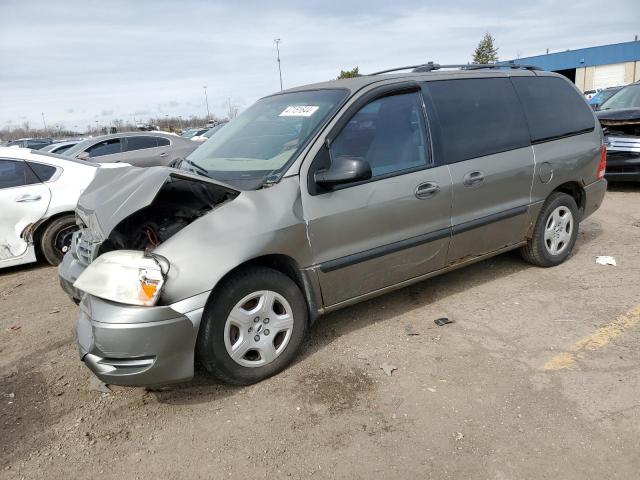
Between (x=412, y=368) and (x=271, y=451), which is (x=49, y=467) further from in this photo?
(x=412, y=368)

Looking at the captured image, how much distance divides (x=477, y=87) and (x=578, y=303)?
1.94 meters

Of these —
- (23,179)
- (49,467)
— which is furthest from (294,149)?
(23,179)

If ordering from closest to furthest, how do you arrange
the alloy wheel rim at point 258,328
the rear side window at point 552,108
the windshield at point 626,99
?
the alloy wheel rim at point 258,328 → the rear side window at point 552,108 → the windshield at point 626,99

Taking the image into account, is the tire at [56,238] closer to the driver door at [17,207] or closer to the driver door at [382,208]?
the driver door at [17,207]

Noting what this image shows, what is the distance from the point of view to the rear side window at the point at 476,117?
384cm

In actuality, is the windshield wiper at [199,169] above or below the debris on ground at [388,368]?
above

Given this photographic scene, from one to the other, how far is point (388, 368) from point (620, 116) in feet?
22.8

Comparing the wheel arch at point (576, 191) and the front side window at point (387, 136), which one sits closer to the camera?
the front side window at point (387, 136)

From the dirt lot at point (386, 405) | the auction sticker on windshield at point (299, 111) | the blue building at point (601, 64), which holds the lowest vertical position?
the dirt lot at point (386, 405)

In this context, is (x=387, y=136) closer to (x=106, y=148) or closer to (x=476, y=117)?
(x=476, y=117)

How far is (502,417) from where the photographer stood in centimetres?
271

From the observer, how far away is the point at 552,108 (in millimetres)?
4602

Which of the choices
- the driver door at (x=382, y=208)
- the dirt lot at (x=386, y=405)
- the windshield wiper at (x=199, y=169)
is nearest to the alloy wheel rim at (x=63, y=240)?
the dirt lot at (x=386, y=405)

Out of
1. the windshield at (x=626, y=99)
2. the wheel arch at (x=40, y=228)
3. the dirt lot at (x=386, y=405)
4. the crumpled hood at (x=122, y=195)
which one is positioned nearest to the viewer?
the dirt lot at (x=386, y=405)
